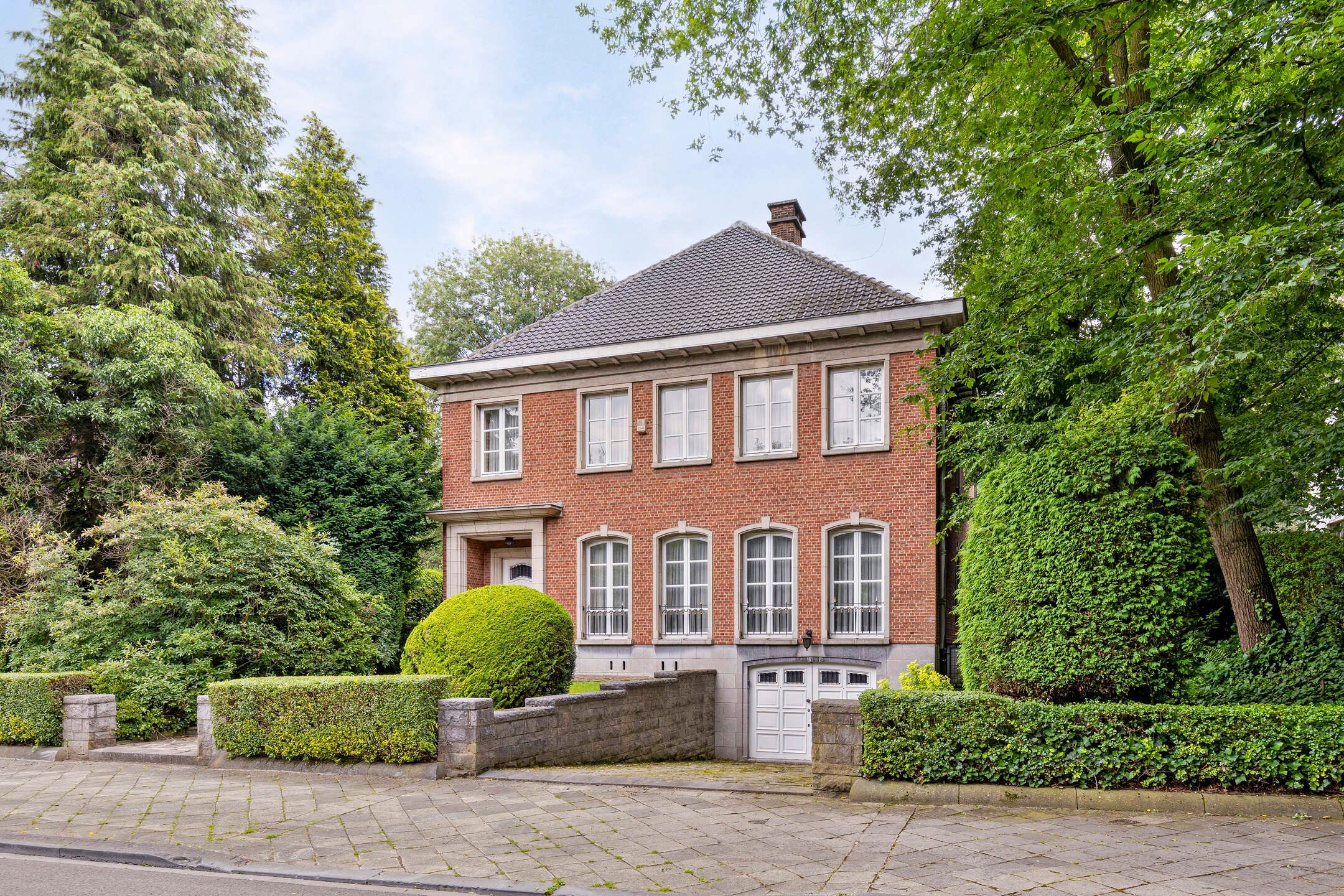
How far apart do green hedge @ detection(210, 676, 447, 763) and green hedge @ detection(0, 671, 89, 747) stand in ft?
9.10

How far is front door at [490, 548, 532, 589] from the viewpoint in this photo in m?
20.6

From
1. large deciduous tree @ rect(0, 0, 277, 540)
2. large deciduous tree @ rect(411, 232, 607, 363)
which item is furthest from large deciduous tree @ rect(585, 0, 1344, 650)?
large deciduous tree @ rect(411, 232, 607, 363)

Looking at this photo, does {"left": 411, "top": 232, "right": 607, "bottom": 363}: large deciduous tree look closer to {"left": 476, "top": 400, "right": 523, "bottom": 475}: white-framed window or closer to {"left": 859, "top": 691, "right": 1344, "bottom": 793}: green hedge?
{"left": 476, "top": 400, "right": 523, "bottom": 475}: white-framed window

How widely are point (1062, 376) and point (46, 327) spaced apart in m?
18.5

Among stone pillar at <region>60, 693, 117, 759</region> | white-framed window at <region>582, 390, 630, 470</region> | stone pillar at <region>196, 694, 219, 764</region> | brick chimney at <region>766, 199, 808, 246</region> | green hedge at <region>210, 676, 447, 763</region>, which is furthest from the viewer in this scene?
brick chimney at <region>766, 199, 808, 246</region>

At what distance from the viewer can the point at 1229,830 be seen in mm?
7141

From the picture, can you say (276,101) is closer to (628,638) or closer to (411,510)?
(411,510)

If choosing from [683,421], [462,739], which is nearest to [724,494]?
[683,421]

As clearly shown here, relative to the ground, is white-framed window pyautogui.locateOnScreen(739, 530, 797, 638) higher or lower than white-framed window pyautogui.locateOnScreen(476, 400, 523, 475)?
lower

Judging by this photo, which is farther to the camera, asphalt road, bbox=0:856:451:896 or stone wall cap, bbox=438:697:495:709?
stone wall cap, bbox=438:697:495:709

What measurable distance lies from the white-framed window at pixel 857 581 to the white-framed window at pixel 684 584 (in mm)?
2351

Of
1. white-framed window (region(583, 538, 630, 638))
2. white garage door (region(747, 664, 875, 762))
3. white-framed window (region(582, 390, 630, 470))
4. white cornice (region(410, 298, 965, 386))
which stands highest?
white cornice (region(410, 298, 965, 386))

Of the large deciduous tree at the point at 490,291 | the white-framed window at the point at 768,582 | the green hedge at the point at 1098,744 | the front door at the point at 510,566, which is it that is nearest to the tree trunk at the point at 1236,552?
the green hedge at the point at 1098,744

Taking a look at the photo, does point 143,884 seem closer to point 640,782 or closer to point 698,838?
point 698,838
